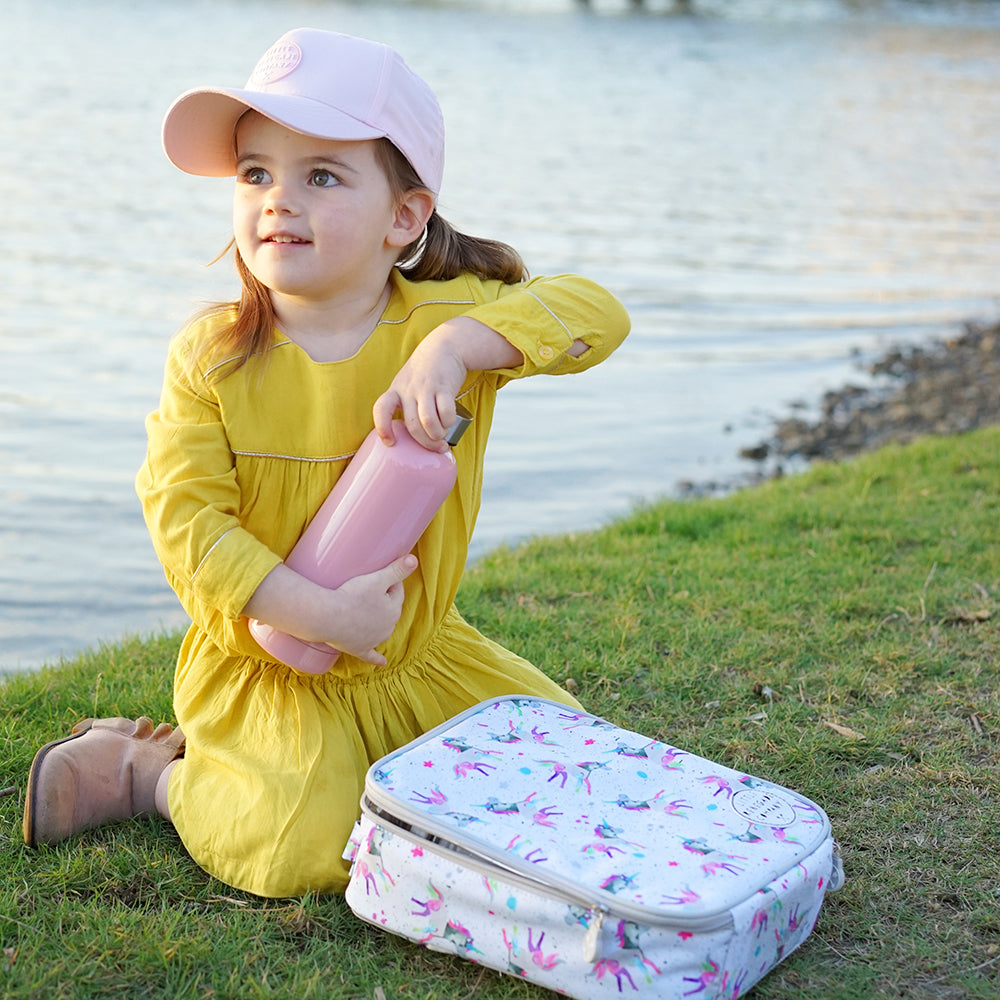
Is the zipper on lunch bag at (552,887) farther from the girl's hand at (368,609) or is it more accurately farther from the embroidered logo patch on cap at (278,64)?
the embroidered logo patch on cap at (278,64)

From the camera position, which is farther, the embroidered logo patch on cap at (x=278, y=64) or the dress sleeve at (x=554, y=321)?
the dress sleeve at (x=554, y=321)

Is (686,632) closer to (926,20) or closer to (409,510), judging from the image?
(409,510)

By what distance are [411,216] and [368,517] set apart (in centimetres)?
67

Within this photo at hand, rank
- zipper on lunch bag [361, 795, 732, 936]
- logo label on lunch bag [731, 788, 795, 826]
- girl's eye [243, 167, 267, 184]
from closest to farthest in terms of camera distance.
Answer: zipper on lunch bag [361, 795, 732, 936] < logo label on lunch bag [731, 788, 795, 826] < girl's eye [243, 167, 267, 184]

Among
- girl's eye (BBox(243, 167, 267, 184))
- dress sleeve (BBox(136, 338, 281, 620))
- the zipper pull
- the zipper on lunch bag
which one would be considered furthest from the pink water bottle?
the zipper pull

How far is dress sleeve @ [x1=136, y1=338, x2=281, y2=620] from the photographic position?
251 centimetres

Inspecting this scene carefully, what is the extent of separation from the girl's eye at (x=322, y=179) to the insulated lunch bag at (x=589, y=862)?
1.16 meters

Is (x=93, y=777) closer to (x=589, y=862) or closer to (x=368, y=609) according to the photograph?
(x=368, y=609)

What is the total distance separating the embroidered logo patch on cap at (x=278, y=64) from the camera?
8.23 ft

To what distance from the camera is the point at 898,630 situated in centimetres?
393

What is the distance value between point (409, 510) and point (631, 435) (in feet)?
15.9

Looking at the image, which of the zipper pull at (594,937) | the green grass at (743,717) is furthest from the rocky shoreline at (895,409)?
the zipper pull at (594,937)

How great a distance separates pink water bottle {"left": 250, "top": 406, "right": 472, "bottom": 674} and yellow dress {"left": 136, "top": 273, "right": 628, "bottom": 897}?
0.09 meters

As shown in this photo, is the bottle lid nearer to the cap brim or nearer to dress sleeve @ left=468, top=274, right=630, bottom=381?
dress sleeve @ left=468, top=274, right=630, bottom=381
